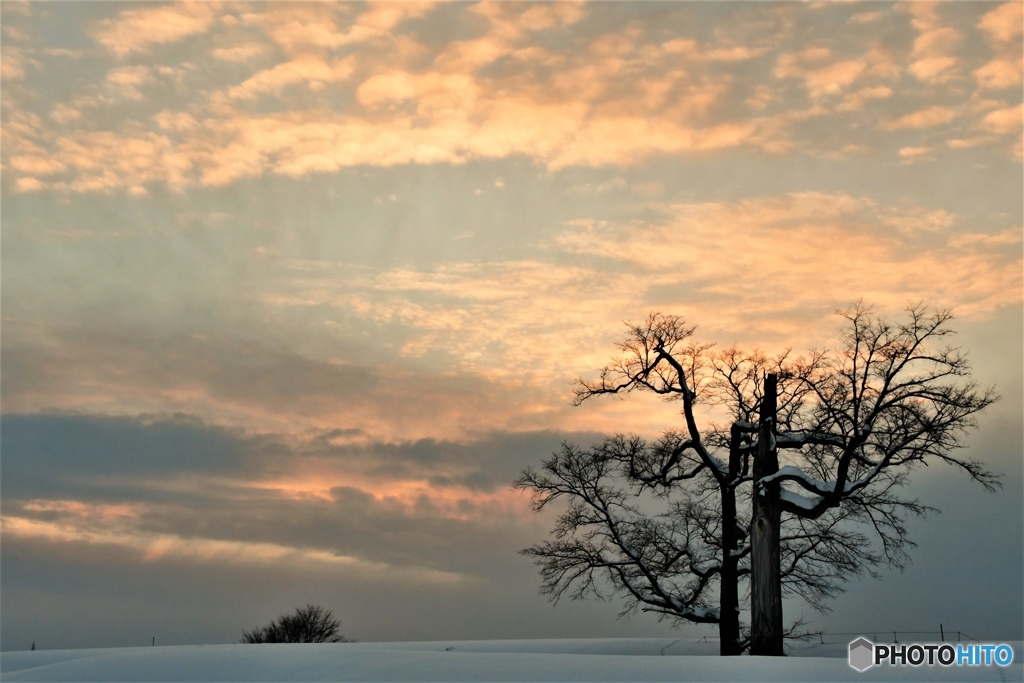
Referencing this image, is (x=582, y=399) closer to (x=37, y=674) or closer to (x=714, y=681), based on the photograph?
(x=714, y=681)

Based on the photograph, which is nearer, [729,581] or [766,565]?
[766,565]

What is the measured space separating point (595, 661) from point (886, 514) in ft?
42.0

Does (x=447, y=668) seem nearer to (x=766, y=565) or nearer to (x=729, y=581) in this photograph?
(x=766, y=565)

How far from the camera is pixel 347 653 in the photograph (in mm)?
20297

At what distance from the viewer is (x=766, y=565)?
24.9 meters

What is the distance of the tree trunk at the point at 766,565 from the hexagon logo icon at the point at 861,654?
5941 millimetres

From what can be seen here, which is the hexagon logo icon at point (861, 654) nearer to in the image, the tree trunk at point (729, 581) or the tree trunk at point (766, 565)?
the tree trunk at point (766, 565)

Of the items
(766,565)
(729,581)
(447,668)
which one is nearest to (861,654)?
(766,565)

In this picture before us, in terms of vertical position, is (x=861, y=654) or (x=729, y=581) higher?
(x=729, y=581)

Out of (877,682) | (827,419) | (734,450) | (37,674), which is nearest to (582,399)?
(734,450)

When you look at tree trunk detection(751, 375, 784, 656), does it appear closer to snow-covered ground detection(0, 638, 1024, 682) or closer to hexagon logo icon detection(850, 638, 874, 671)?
snow-covered ground detection(0, 638, 1024, 682)

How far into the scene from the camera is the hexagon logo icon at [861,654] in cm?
1775

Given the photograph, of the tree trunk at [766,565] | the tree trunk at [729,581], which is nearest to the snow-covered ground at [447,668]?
the tree trunk at [766,565]

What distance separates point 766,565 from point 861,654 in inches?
268
